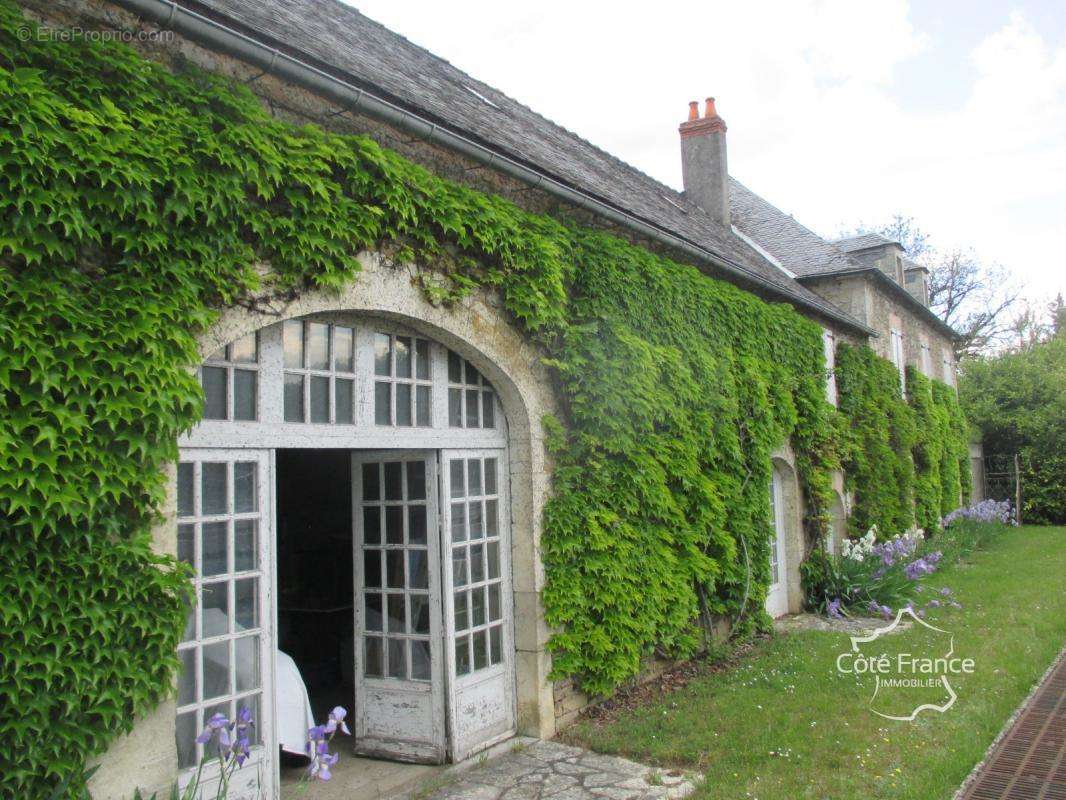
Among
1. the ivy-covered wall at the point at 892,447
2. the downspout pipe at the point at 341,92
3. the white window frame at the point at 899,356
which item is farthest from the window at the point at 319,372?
the white window frame at the point at 899,356

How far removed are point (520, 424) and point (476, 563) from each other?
112 cm

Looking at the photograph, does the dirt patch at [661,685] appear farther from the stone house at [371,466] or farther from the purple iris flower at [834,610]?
the purple iris flower at [834,610]

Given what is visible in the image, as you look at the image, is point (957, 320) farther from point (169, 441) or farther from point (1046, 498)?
point (169, 441)

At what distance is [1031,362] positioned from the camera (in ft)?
79.2

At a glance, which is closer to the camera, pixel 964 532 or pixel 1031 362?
pixel 964 532

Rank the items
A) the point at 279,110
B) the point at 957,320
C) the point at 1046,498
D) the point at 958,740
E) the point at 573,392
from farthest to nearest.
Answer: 1. the point at 957,320
2. the point at 1046,498
3. the point at 573,392
4. the point at 958,740
5. the point at 279,110

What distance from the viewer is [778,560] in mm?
10930

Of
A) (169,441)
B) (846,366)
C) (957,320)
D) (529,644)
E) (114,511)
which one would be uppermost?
(957,320)

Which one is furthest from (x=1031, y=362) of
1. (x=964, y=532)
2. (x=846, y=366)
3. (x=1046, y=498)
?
(x=846, y=366)

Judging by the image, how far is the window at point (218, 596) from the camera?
13.1 feet

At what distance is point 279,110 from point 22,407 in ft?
7.55

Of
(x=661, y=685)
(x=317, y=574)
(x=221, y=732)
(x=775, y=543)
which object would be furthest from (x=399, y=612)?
(x=775, y=543)

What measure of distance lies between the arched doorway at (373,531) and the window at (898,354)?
1301 cm

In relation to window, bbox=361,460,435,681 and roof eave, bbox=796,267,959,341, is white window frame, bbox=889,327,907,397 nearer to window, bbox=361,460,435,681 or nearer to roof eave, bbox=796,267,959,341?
roof eave, bbox=796,267,959,341
